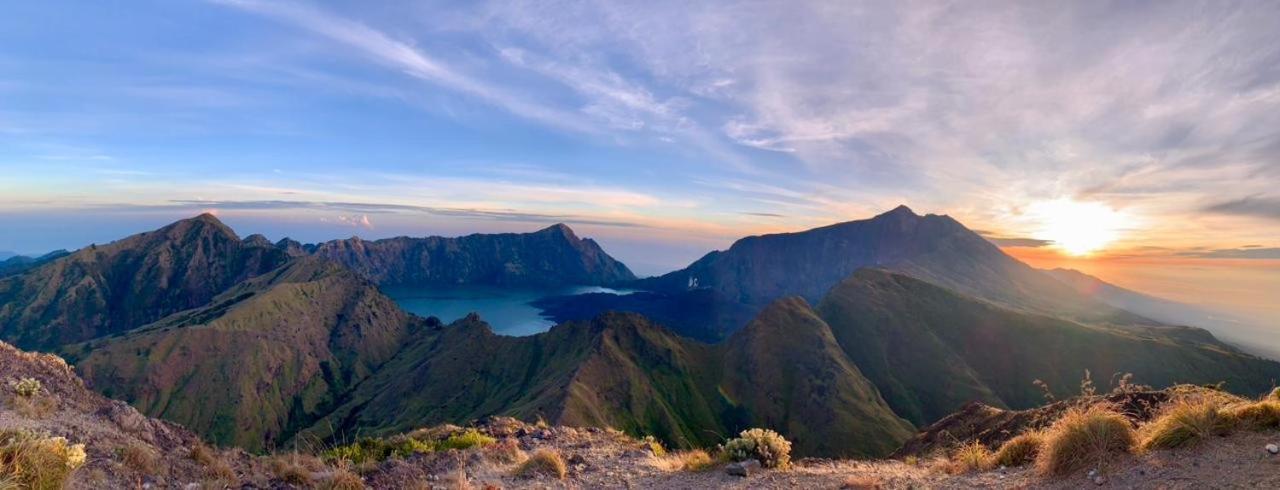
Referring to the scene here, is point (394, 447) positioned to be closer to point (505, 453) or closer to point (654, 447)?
point (505, 453)

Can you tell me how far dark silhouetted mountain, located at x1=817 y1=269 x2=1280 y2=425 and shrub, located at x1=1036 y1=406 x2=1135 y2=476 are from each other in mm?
140468

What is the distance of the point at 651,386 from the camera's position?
449 feet

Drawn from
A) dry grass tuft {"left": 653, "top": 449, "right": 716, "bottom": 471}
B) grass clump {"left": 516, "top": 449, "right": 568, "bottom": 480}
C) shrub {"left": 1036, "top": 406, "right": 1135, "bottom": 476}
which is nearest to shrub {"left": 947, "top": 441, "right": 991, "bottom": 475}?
shrub {"left": 1036, "top": 406, "right": 1135, "bottom": 476}

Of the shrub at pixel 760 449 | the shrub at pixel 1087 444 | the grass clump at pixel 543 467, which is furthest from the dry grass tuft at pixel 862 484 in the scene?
the grass clump at pixel 543 467

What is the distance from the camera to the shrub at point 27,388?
10.8 metres

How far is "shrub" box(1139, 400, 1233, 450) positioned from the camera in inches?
285

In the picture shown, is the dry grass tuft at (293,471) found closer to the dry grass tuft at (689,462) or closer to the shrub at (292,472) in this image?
the shrub at (292,472)

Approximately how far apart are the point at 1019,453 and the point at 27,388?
63.1 feet

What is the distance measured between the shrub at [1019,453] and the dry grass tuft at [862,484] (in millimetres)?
2129

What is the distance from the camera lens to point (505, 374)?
16400 centimetres

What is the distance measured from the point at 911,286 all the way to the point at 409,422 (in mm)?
169895

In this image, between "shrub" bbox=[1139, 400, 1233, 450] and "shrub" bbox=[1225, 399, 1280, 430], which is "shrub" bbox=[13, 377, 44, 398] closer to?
"shrub" bbox=[1139, 400, 1233, 450]

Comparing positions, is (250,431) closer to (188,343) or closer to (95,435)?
(188,343)

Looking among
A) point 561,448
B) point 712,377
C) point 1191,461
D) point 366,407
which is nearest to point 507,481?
point 561,448
